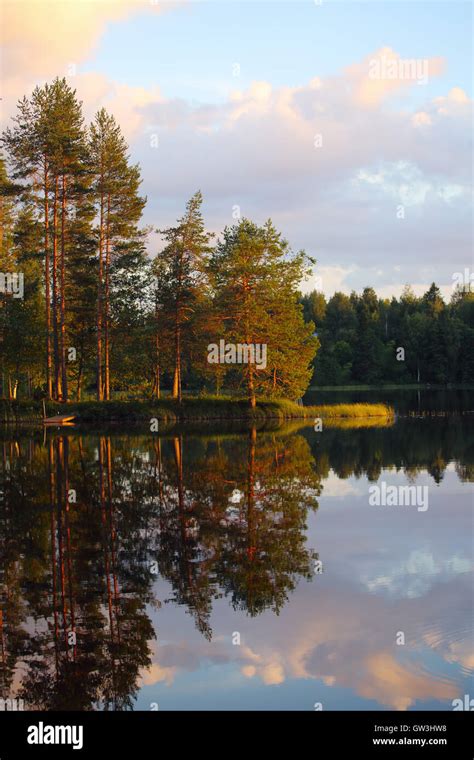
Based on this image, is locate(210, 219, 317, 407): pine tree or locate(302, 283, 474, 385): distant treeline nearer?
locate(210, 219, 317, 407): pine tree

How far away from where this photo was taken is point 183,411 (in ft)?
180

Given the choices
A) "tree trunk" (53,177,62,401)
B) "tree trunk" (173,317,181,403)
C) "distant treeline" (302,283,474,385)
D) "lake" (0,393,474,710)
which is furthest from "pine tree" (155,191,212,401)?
"distant treeline" (302,283,474,385)

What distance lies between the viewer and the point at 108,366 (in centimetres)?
5581

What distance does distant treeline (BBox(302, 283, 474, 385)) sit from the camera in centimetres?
12988

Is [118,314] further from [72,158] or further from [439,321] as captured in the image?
[439,321]

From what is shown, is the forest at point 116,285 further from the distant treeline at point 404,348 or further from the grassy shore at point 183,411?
the distant treeline at point 404,348

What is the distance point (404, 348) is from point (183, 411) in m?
86.6

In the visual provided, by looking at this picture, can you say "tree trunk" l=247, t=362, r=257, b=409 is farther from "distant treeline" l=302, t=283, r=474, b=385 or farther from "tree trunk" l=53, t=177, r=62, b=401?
"distant treeline" l=302, t=283, r=474, b=385

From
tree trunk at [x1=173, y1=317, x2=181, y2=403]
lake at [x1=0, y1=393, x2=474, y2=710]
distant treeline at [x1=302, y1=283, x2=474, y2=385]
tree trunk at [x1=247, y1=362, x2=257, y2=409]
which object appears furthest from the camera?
distant treeline at [x1=302, y1=283, x2=474, y2=385]

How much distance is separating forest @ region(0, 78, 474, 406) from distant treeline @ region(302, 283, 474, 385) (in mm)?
73285
